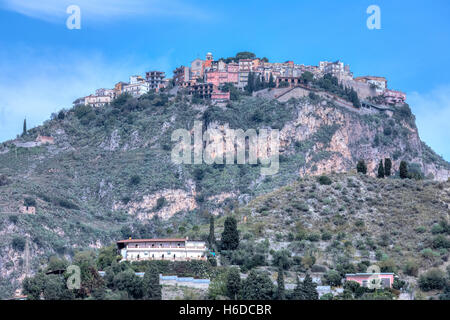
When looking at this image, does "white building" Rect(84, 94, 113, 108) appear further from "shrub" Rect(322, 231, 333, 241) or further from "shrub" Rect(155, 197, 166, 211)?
"shrub" Rect(322, 231, 333, 241)

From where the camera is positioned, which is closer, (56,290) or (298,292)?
(298,292)

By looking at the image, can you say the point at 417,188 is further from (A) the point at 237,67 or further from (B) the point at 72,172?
(A) the point at 237,67

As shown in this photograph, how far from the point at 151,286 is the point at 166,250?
9.32m

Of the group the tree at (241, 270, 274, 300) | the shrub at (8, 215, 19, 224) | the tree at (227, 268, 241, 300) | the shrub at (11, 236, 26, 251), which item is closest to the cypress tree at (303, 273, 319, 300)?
the tree at (241, 270, 274, 300)

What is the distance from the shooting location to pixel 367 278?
216 feet

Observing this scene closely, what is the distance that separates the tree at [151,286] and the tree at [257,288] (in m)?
5.05

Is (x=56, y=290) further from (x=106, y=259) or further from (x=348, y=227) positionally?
(x=348, y=227)

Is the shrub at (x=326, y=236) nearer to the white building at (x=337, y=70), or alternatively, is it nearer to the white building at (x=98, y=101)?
the white building at (x=337, y=70)

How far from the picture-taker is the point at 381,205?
82.3m

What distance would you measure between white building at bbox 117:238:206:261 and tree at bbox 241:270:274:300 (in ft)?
24.1

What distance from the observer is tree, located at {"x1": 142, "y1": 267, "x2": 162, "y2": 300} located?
59594 millimetres

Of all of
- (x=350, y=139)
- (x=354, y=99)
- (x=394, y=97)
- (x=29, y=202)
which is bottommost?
(x=29, y=202)

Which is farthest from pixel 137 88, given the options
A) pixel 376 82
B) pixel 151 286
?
pixel 151 286
